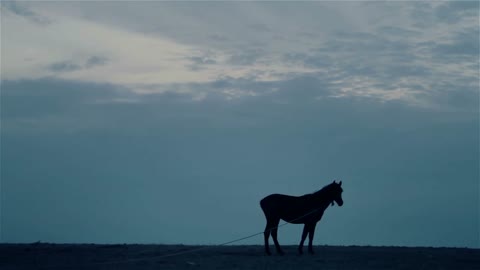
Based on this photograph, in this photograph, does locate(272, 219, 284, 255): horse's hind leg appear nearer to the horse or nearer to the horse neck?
the horse

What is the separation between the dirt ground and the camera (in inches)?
770

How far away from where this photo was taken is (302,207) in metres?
23.7

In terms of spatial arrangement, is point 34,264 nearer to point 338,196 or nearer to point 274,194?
point 274,194

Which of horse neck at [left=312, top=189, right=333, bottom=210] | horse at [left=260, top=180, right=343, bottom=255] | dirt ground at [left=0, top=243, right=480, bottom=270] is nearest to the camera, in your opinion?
dirt ground at [left=0, top=243, right=480, bottom=270]

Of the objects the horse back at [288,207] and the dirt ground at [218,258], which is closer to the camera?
the dirt ground at [218,258]

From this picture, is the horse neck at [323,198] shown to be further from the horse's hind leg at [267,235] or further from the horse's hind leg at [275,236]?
the horse's hind leg at [267,235]

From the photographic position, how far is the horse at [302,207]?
23359mm

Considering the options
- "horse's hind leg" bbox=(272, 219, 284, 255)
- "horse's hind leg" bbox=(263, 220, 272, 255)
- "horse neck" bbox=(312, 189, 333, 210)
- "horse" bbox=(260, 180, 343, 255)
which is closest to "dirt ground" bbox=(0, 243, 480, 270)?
"horse's hind leg" bbox=(263, 220, 272, 255)

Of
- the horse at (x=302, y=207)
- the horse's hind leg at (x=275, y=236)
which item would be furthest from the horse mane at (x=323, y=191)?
the horse's hind leg at (x=275, y=236)

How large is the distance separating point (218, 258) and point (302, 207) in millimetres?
4290

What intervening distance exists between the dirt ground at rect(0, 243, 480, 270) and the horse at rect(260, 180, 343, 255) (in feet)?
3.78

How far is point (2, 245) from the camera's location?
2550cm

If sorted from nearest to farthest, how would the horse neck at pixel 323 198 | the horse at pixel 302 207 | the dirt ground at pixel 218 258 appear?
1. the dirt ground at pixel 218 258
2. the horse at pixel 302 207
3. the horse neck at pixel 323 198

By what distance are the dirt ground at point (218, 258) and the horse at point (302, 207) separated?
45.4 inches
